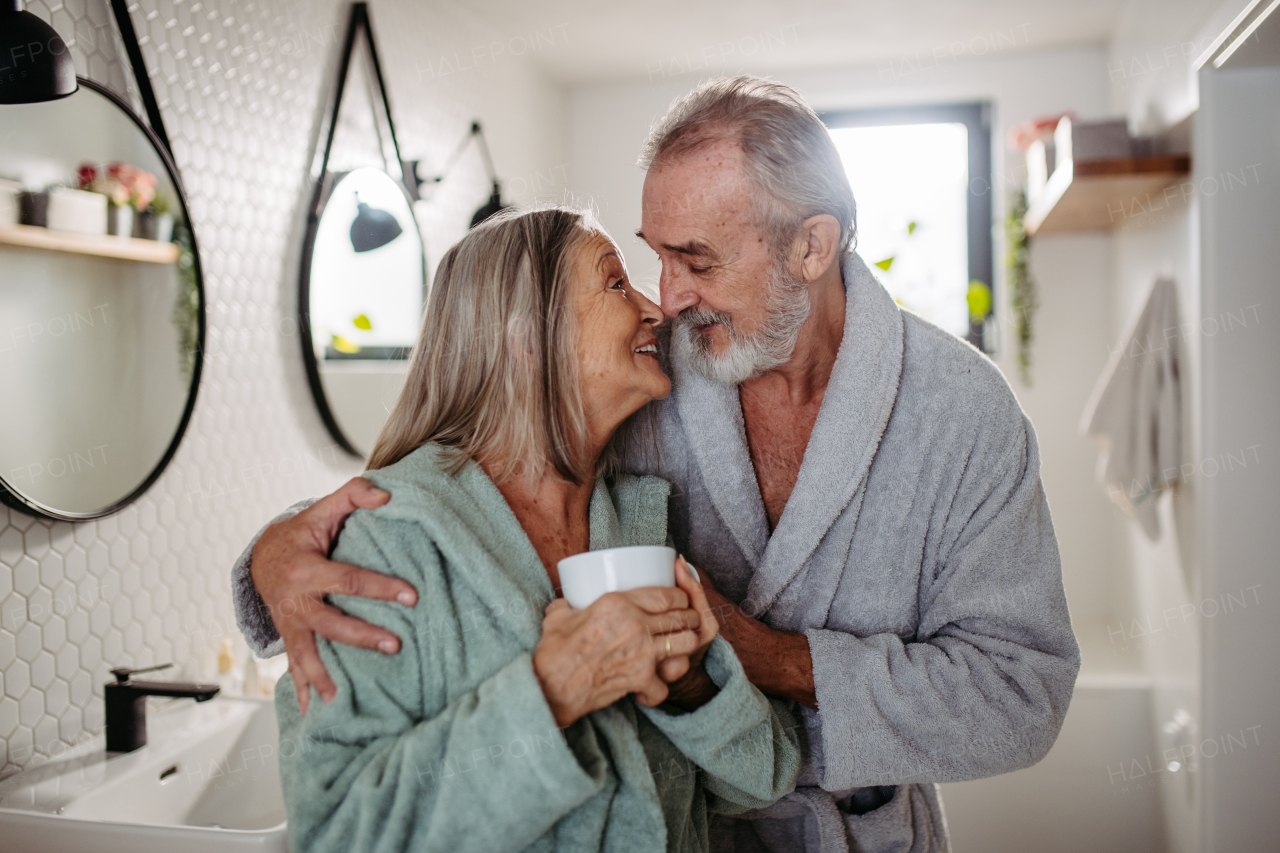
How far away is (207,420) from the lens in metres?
1.80

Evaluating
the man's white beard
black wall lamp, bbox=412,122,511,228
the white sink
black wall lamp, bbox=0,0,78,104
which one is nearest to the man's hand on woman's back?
the white sink

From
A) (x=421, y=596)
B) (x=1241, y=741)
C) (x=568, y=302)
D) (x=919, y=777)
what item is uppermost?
(x=568, y=302)

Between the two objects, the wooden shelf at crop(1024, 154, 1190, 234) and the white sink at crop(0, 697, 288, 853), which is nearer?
the white sink at crop(0, 697, 288, 853)

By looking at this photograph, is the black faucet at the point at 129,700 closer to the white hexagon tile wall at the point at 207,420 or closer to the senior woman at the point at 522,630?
the white hexagon tile wall at the point at 207,420

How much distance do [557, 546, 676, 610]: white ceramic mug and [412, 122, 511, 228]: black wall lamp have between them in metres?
1.74

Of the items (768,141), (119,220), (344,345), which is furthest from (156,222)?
(768,141)

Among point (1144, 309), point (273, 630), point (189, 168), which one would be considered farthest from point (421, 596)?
point (1144, 309)

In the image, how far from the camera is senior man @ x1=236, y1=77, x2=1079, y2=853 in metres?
1.09

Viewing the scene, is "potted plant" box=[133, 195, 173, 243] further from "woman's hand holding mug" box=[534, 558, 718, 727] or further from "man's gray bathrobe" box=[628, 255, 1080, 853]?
"woman's hand holding mug" box=[534, 558, 718, 727]

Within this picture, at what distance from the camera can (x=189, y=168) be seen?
5.71 feet

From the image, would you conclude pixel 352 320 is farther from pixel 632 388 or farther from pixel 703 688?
pixel 703 688

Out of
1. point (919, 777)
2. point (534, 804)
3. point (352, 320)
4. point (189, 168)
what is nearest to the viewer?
point (534, 804)

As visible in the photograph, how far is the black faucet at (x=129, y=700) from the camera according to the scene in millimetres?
1446

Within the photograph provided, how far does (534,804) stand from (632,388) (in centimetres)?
48
